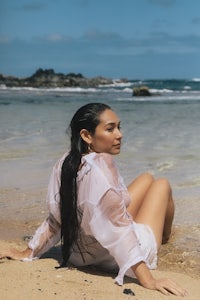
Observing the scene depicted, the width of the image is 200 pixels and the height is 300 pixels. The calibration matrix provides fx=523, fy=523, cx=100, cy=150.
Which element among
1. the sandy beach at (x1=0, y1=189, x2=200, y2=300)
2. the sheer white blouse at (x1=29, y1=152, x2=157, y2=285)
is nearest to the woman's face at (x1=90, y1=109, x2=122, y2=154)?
the sheer white blouse at (x1=29, y1=152, x2=157, y2=285)

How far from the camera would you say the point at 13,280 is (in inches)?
114

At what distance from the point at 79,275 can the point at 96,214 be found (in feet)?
1.38

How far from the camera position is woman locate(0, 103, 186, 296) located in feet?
9.47

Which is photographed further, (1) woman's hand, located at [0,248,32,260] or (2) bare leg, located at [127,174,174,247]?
(2) bare leg, located at [127,174,174,247]

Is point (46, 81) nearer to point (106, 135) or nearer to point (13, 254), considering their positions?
point (13, 254)

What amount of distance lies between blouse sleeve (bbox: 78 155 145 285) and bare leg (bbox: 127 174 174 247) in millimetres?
587

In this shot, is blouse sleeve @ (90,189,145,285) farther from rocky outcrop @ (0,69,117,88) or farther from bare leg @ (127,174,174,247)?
rocky outcrop @ (0,69,117,88)

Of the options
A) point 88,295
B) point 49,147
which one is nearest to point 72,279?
point 88,295

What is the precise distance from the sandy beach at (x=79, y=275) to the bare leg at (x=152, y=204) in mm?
233

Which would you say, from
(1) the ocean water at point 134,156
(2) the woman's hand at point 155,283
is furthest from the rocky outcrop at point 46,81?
(2) the woman's hand at point 155,283

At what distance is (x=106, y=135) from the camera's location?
310 centimetres

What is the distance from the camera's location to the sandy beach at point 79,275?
2738 mm

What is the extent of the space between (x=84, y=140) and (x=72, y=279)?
2.66 feet

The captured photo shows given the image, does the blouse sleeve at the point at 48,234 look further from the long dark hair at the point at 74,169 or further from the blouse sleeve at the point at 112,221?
the blouse sleeve at the point at 112,221
